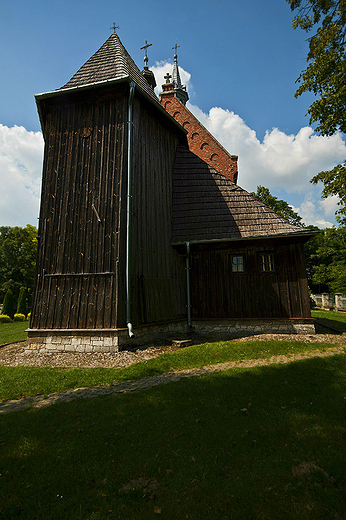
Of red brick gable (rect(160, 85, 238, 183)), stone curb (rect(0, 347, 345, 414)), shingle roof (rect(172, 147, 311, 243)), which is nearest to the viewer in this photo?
stone curb (rect(0, 347, 345, 414))

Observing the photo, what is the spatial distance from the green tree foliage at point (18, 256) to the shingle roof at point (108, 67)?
88.2 ft

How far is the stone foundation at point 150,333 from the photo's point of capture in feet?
29.1

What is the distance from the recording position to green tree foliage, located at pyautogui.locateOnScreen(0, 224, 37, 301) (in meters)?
34.7

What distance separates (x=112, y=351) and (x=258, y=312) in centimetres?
618

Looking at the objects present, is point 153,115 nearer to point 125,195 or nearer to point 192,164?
point 192,164

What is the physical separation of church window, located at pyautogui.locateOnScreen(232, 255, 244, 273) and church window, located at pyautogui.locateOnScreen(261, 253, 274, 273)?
0.84 metres

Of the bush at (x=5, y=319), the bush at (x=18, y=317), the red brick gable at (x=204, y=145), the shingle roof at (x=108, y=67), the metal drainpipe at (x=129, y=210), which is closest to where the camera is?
the metal drainpipe at (x=129, y=210)

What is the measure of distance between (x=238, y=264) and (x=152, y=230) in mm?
3961

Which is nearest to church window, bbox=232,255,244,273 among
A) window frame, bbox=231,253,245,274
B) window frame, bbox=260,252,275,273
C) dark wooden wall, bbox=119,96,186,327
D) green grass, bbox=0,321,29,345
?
window frame, bbox=231,253,245,274

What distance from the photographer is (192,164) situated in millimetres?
14430

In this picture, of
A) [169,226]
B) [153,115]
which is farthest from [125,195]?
[153,115]

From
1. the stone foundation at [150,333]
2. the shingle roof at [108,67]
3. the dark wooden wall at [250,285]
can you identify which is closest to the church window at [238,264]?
the dark wooden wall at [250,285]

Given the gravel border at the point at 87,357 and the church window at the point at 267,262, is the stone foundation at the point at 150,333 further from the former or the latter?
the church window at the point at 267,262

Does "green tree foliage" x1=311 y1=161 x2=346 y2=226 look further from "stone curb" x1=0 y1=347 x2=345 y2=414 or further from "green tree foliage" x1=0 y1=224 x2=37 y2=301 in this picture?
"green tree foliage" x1=0 y1=224 x2=37 y2=301
